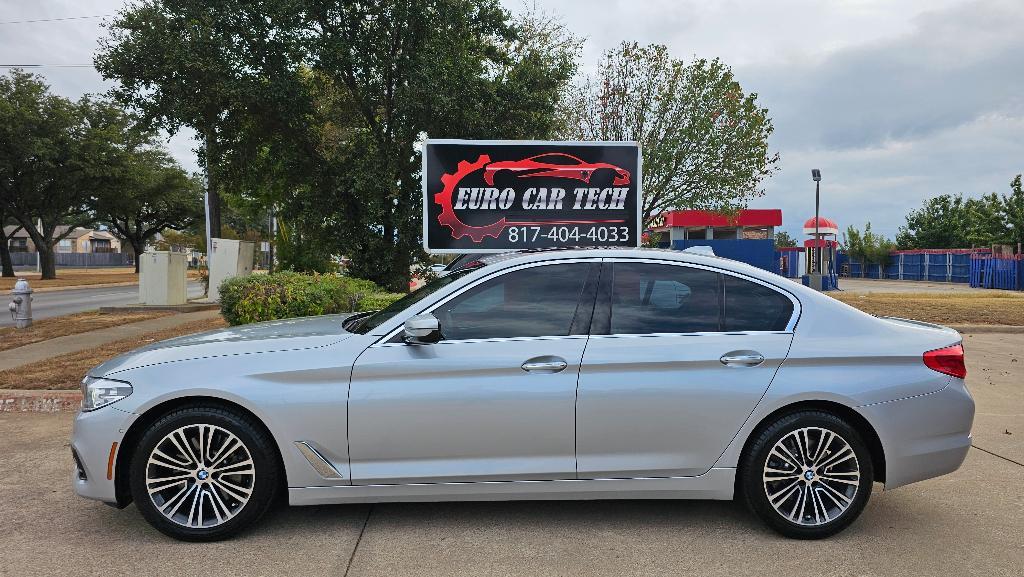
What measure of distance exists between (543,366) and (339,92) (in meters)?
12.9

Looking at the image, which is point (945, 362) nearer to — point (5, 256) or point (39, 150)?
point (39, 150)

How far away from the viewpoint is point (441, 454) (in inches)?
141

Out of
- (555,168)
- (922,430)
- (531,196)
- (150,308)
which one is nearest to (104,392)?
(922,430)

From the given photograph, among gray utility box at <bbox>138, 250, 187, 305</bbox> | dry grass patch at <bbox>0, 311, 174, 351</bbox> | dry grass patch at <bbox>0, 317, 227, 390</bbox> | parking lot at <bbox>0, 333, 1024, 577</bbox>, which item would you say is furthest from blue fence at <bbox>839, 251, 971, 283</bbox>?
dry grass patch at <bbox>0, 317, 227, 390</bbox>

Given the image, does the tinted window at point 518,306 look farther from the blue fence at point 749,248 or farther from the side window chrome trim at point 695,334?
the blue fence at point 749,248

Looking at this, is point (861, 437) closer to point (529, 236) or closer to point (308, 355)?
point (308, 355)

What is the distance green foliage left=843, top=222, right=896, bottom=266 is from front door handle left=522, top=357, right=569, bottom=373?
52.4 m

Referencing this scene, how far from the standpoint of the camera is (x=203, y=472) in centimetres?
355

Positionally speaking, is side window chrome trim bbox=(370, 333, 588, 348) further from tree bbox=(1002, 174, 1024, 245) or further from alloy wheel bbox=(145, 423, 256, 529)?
tree bbox=(1002, 174, 1024, 245)

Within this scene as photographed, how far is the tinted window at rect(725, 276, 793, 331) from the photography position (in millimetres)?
3783

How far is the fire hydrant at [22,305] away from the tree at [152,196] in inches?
1055

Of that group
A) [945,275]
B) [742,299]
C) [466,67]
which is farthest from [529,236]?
[945,275]

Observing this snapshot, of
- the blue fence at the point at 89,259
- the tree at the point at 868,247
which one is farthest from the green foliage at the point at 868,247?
the blue fence at the point at 89,259

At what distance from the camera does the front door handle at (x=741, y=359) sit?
363 centimetres
